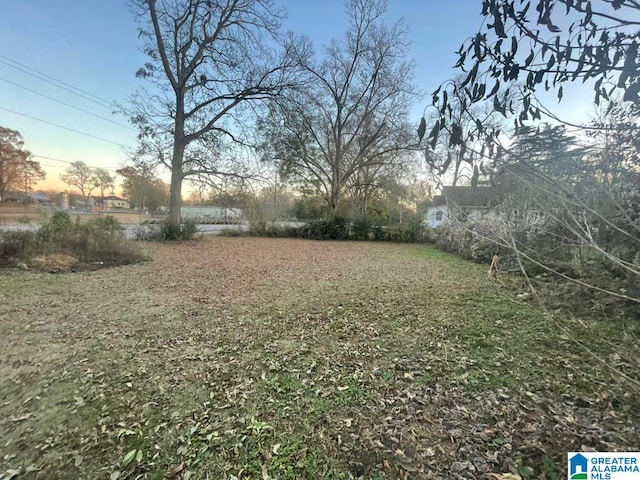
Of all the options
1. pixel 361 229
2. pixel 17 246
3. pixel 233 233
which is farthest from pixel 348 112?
pixel 17 246

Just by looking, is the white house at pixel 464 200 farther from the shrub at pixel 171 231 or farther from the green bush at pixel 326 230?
the shrub at pixel 171 231

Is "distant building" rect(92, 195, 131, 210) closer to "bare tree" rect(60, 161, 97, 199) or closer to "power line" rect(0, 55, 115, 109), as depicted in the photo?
"bare tree" rect(60, 161, 97, 199)

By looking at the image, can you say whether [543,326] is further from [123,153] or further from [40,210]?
[123,153]

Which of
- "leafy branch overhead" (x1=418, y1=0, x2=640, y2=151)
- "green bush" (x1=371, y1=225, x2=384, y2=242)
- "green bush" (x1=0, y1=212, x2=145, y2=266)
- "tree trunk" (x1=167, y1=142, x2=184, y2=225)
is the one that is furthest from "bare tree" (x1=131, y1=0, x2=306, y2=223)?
"leafy branch overhead" (x1=418, y1=0, x2=640, y2=151)

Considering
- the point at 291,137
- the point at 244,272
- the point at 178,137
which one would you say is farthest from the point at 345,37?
the point at 244,272

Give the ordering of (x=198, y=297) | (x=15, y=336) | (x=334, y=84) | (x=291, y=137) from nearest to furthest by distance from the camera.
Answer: (x=15, y=336), (x=198, y=297), (x=291, y=137), (x=334, y=84)

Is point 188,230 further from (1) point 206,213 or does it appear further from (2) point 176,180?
(1) point 206,213

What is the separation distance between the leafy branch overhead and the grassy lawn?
1114 mm

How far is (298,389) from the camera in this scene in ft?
6.06

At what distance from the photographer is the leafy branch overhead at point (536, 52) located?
117 cm

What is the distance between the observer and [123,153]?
1038 cm

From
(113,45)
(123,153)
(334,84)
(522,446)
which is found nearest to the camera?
(522,446)

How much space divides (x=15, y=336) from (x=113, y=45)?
365 inches

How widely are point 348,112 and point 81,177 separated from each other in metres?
19.3
